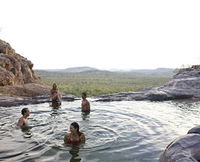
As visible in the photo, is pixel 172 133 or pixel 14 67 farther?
pixel 14 67

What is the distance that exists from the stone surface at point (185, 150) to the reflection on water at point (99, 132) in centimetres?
Result: 336

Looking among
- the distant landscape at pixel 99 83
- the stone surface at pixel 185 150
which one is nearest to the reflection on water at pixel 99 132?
the stone surface at pixel 185 150

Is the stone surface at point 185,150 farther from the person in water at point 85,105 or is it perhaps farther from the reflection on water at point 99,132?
the person in water at point 85,105

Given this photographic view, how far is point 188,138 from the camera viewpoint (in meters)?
4.75

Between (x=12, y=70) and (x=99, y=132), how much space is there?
1563cm

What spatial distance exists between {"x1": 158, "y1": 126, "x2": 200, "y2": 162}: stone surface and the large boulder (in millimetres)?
19117

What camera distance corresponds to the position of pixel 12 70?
24344 mm

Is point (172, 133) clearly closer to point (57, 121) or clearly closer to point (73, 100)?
point (57, 121)

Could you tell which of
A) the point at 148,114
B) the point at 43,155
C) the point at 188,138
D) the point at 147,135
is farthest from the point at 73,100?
the point at 188,138

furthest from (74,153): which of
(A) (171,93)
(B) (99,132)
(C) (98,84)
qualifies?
(C) (98,84)

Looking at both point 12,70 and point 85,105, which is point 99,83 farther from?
point 85,105

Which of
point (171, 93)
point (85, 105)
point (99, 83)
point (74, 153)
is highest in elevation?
point (99, 83)

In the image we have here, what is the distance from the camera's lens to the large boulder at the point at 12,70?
22.2 meters

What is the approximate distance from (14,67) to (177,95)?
1422 cm
